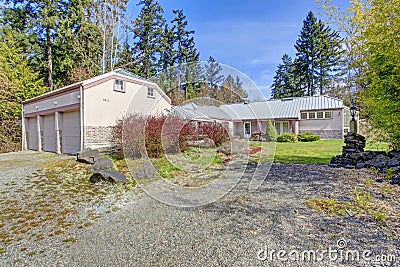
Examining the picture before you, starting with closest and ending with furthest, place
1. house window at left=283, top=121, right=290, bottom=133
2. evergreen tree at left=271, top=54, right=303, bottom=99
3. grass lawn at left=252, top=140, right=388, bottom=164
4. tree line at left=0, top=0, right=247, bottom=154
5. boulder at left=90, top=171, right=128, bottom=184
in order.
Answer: boulder at left=90, top=171, right=128, bottom=184 < grass lawn at left=252, top=140, right=388, bottom=164 < tree line at left=0, top=0, right=247, bottom=154 < house window at left=283, top=121, right=290, bottom=133 < evergreen tree at left=271, top=54, right=303, bottom=99

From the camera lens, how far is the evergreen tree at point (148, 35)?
19.3 metres

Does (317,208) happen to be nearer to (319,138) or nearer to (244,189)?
(244,189)

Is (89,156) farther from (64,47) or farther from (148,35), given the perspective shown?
(148,35)

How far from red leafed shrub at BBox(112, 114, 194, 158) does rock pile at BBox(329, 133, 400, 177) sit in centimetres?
486

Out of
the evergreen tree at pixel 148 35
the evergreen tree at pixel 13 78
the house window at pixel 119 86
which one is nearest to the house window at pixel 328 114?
the evergreen tree at pixel 148 35

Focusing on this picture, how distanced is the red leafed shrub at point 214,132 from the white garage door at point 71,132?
540cm

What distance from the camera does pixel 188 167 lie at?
7.02 metres

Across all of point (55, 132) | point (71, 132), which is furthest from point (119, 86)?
point (55, 132)

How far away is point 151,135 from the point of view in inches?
301

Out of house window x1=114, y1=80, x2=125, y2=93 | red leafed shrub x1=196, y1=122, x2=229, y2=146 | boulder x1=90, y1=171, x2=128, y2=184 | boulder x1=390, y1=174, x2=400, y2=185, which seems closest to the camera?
boulder x1=390, y1=174, x2=400, y2=185

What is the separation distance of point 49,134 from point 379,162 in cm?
1405

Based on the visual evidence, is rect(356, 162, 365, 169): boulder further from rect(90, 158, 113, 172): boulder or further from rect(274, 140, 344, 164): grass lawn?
rect(90, 158, 113, 172): boulder

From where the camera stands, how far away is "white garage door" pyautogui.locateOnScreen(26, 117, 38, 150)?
1289 centimetres

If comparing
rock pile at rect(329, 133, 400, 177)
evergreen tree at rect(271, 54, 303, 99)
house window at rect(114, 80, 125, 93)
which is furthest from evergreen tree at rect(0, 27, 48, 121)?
evergreen tree at rect(271, 54, 303, 99)
